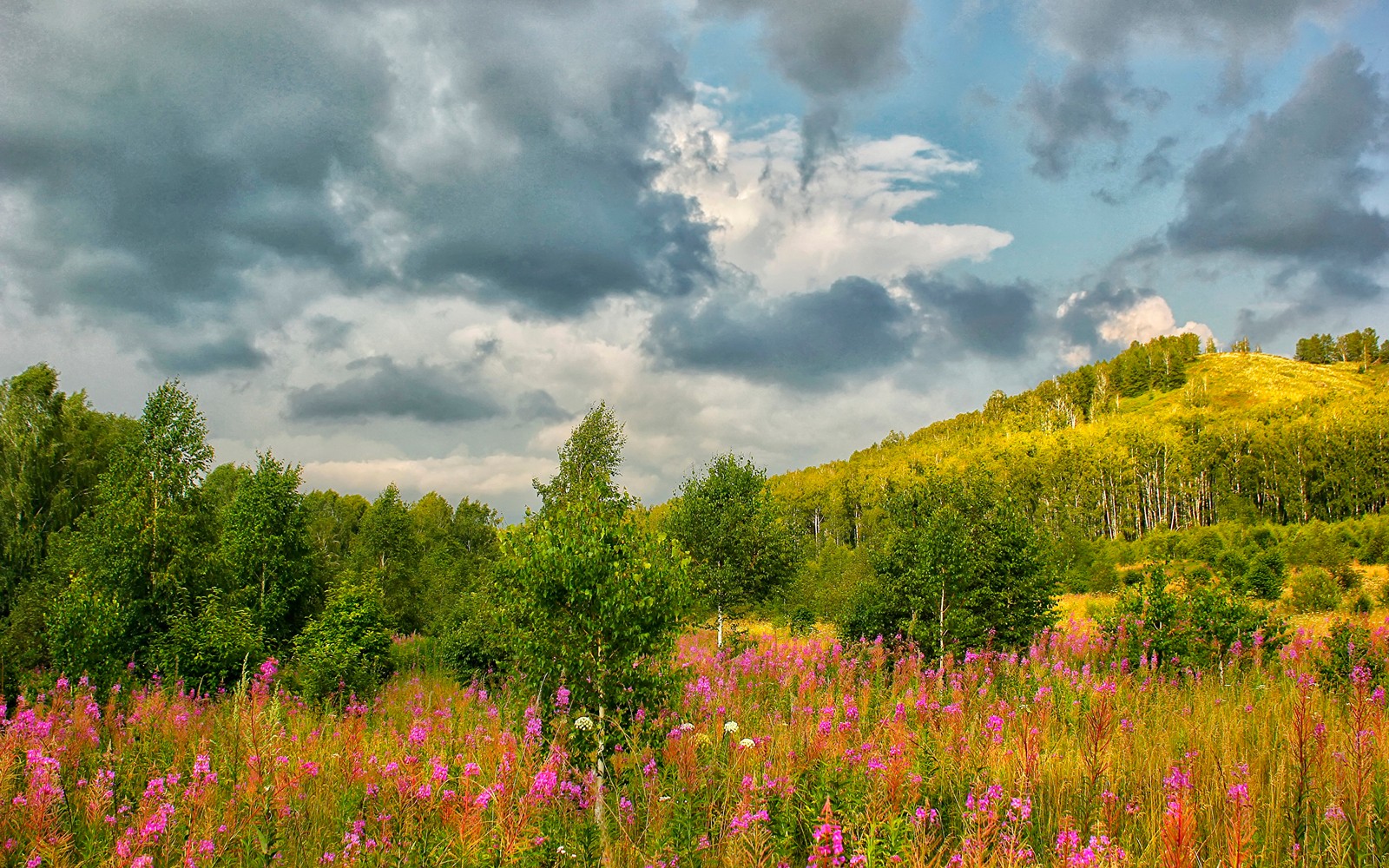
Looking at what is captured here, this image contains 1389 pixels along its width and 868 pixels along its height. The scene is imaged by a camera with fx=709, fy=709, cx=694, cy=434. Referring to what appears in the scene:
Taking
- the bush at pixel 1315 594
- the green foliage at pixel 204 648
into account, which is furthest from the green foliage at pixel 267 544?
the bush at pixel 1315 594

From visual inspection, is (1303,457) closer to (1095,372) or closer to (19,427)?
(1095,372)

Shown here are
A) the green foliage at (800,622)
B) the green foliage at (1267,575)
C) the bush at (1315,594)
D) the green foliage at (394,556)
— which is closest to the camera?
the bush at (1315,594)

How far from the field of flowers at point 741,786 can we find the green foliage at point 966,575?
4030 mm

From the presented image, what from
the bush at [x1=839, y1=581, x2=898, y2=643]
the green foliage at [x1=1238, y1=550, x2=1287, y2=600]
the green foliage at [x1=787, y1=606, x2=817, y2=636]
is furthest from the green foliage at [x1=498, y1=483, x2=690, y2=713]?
the green foliage at [x1=1238, y1=550, x2=1287, y2=600]

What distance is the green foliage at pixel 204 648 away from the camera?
14.3 m

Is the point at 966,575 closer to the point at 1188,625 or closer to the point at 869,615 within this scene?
the point at 869,615

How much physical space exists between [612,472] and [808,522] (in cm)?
9837

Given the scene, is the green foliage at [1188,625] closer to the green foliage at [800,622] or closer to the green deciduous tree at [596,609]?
the green deciduous tree at [596,609]

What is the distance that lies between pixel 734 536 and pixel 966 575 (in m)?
8.89

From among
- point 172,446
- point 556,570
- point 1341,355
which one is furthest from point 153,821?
point 1341,355

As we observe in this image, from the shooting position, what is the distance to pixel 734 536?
21.2 m

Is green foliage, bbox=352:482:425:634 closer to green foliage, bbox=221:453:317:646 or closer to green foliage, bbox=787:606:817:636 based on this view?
green foliage, bbox=221:453:317:646

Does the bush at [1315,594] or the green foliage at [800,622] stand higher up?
the bush at [1315,594]

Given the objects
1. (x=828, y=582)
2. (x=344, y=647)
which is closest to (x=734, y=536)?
(x=344, y=647)
